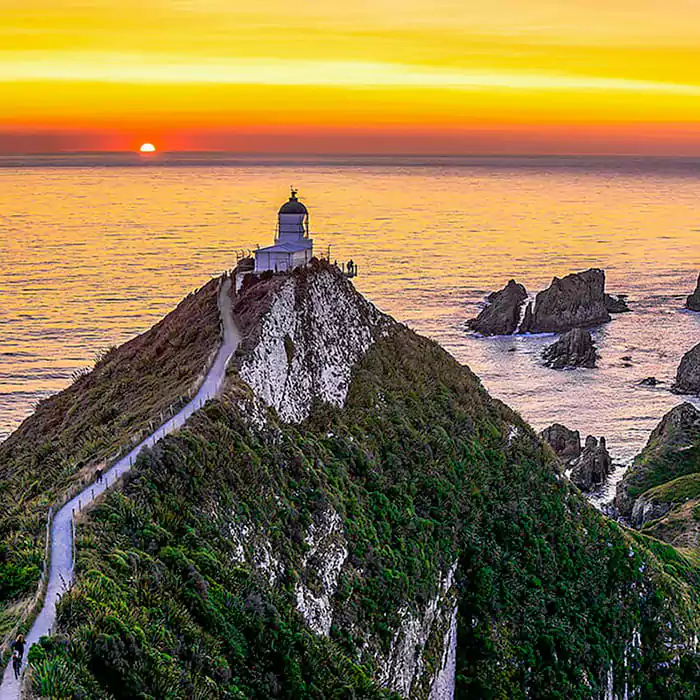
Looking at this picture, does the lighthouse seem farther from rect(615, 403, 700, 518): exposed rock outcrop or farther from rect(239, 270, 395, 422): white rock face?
rect(615, 403, 700, 518): exposed rock outcrop

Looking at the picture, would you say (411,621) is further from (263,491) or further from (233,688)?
(233,688)

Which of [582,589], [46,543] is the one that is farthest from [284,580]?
[582,589]

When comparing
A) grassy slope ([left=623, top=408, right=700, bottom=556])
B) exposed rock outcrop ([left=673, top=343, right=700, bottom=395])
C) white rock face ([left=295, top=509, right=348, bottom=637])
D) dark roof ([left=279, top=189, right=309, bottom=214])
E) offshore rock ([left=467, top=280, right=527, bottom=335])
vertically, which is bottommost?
grassy slope ([left=623, top=408, right=700, bottom=556])

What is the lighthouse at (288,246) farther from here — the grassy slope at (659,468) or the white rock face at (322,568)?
the grassy slope at (659,468)

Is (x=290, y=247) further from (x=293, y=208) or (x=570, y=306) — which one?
(x=570, y=306)

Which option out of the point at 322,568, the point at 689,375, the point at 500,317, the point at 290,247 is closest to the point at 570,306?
the point at 500,317

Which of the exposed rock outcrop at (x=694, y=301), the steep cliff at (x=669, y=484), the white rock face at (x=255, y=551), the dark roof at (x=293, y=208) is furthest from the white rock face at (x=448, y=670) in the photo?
the exposed rock outcrop at (x=694, y=301)

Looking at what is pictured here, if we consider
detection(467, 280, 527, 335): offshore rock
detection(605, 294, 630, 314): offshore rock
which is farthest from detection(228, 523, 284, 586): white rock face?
detection(605, 294, 630, 314): offshore rock
